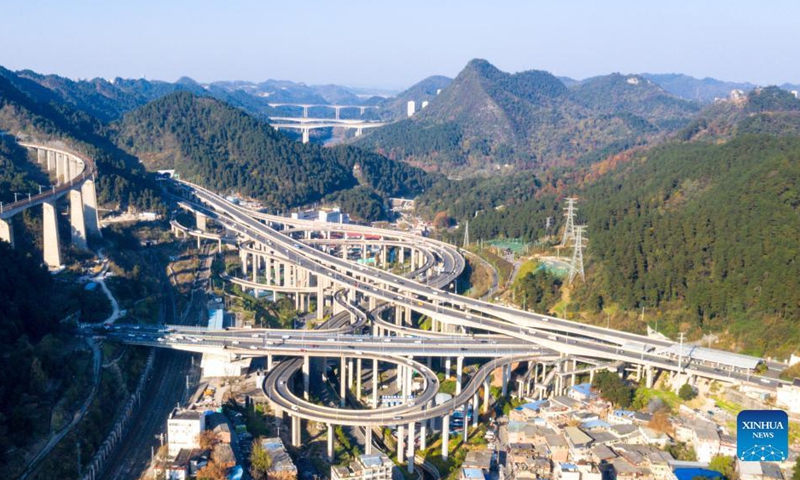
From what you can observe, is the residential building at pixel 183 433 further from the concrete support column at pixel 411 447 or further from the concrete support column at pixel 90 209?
the concrete support column at pixel 90 209

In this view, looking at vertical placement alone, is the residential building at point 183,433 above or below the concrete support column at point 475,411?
above

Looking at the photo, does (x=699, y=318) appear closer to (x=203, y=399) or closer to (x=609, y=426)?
(x=609, y=426)

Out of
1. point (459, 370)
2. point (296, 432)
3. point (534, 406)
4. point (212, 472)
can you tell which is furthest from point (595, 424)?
point (212, 472)

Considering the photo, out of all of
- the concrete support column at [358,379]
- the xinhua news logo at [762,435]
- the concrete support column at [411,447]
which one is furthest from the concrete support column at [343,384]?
the xinhua news logo at [762,435]

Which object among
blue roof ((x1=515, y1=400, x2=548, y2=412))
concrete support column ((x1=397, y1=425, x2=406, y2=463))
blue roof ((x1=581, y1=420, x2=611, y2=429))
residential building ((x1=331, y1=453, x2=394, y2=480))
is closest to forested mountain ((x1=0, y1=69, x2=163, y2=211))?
concrete support column ((x1=397, y1=425, x2=406, y2=463))

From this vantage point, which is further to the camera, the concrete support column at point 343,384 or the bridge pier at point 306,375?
the concrete support column at point 343,384
